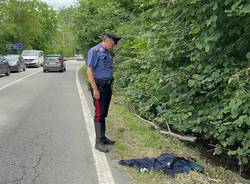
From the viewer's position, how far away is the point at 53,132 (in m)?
8.19

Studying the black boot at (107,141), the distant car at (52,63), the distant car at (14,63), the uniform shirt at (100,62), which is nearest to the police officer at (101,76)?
the uniform shirt at (100,62)

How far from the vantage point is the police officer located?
21.2 feet

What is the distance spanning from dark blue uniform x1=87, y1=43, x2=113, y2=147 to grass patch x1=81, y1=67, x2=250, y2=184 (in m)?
0.53

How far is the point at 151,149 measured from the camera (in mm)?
6625

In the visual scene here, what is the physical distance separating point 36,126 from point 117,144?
2.64m

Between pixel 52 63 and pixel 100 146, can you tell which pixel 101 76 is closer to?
pixel 100 146

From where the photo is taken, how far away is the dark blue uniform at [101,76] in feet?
21.2

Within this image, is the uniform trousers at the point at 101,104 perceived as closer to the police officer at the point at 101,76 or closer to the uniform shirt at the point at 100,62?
the police officer at the point at 101,76

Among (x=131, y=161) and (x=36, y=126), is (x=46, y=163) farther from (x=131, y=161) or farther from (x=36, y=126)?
(x=36, y=126)

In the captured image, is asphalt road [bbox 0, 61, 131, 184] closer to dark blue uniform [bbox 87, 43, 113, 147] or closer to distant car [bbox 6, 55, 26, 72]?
dark blue uniform [bbox 87, 43, 113, 147]

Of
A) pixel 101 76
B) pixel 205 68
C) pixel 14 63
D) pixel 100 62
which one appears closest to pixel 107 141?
pixel 101 76

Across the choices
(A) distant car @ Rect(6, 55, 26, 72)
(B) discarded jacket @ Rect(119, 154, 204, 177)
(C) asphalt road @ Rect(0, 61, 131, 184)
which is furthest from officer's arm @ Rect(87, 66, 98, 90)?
(A) distant car @ Rect(6, 55, 26, 72)

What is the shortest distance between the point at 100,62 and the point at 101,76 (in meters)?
0.23

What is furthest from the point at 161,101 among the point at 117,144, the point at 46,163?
the point at 46,163
